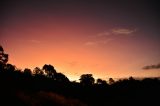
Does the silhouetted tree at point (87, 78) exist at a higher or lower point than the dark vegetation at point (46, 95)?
higher

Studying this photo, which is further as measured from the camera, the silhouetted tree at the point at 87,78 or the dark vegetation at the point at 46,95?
the silhouetted tree at the point at 87,78

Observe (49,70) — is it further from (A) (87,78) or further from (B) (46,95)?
(B) (46,95)

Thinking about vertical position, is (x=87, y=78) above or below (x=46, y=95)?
above

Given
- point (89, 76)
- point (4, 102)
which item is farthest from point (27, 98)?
point (89, 76)

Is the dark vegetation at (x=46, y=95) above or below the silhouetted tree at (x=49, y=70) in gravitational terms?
below

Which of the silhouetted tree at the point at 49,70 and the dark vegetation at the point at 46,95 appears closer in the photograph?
the dark vegetation at the point at 46,95

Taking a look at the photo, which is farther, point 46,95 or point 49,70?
point 49,70

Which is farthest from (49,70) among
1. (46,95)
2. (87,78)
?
(46,95)

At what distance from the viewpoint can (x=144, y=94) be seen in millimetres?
37562

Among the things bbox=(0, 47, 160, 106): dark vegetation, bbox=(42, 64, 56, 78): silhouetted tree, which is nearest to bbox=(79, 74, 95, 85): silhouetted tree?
bbox=(42, 64, 56, 78): silhouetted tree

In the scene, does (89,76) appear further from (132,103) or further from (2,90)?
(2,90)

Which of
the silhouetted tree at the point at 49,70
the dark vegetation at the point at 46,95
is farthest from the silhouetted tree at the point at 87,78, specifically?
the dark vegetation at the point at 46,95

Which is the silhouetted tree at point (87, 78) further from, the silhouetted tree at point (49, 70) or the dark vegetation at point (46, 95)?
the dark vegetation at point (46, 95)

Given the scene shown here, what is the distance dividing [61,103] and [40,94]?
1.84m
